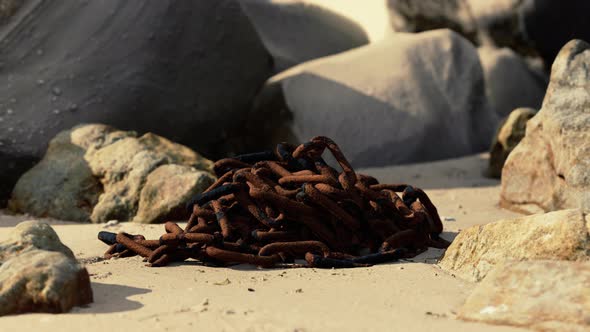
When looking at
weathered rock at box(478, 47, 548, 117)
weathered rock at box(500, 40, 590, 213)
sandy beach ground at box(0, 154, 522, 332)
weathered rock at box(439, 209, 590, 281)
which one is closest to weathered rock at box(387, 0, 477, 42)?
weathered rock at box(478, 47, 548, 117)

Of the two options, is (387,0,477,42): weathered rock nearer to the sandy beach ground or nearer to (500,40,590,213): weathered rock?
(500,40,590,213): weathered rock

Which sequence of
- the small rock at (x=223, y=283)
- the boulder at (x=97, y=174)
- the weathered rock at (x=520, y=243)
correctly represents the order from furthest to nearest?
the boulder at (x=97, y=174) → the small rock at (x=223, y=283) → the weathered rock at (x=520, y=243)

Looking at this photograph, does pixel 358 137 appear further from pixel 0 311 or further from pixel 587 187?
pixel 0 311

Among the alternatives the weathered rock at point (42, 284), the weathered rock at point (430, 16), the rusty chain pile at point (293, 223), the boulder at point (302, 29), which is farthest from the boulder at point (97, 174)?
the weathered rock at point (430, 16)

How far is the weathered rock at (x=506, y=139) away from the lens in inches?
268

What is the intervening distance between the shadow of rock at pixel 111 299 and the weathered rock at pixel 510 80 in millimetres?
7205

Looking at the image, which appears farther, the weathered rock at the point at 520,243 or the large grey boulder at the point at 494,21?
the large grey boulder at the point at 494,21

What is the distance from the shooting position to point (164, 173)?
5.21 meters

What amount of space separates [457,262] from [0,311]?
1.69 meters

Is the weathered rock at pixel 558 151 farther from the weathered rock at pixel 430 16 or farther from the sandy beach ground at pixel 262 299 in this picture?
the weathered rock at pixel 430 16

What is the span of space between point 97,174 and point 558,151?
9.48 ft

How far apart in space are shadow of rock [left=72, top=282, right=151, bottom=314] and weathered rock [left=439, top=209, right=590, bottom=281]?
1.21 m

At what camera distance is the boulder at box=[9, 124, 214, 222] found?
529 cm

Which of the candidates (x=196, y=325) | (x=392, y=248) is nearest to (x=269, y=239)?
(x=392, y=248)
